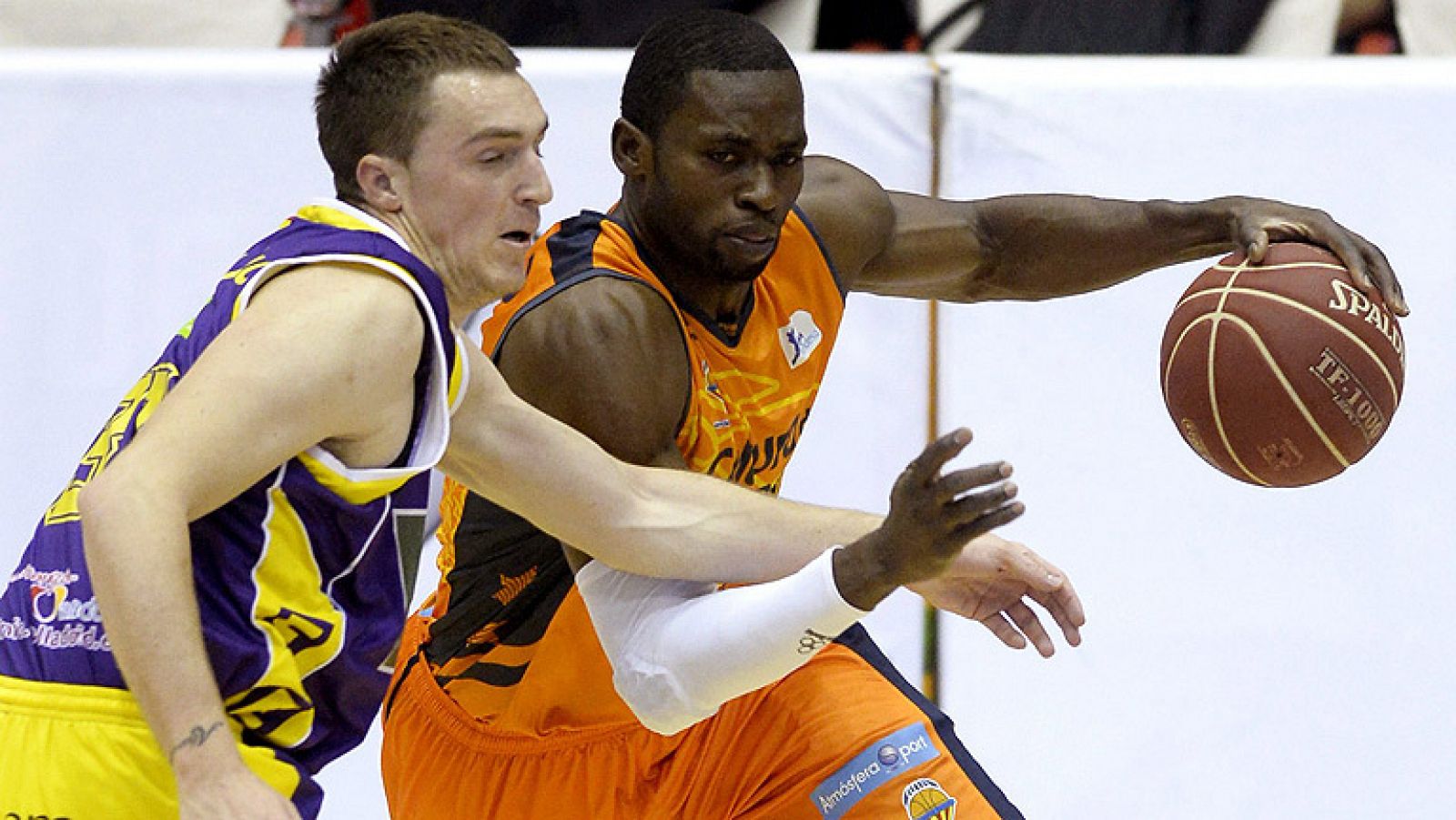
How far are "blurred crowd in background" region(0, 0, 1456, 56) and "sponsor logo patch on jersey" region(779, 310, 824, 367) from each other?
76.2 inches

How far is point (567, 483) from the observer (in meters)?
2.62

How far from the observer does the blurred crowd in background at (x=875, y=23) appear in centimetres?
495

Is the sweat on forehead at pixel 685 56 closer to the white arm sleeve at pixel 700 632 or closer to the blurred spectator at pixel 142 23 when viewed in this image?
the white arm sleeve at pixel 700 632

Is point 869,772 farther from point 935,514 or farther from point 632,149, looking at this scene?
point 632,149

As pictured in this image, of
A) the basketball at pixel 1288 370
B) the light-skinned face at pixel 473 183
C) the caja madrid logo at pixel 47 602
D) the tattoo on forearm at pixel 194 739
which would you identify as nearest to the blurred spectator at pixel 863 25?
the basketball at pixel 1288 370

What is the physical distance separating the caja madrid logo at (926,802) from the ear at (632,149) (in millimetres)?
1012

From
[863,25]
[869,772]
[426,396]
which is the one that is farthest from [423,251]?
[863,25]

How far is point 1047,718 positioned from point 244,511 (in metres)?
2.34

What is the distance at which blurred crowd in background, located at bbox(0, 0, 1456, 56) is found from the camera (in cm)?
495

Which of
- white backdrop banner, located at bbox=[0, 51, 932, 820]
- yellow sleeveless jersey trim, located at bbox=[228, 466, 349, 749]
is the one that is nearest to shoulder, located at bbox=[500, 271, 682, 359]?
yellow sleeveless jersey trim, located at bbox=[228, 466, 349, 749]

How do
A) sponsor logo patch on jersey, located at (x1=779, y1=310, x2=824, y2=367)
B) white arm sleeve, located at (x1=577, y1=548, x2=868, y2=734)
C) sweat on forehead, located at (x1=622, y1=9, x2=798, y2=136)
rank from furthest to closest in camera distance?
sponsor logo patch on jersey, located at (x1=779, y1=310, x2=824, y2=367)
sweat on forehead, located at (x1=622, y1=9, x2=798, y2=136)
white arm sleeve, located at (x1=577, y1=548, x2=868, y2=734)

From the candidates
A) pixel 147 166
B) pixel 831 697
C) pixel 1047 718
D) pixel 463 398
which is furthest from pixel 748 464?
pixel 147 166

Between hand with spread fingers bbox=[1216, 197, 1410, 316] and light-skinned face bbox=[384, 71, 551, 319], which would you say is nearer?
light-skinned face bbox=[384, 71, 551, 319]

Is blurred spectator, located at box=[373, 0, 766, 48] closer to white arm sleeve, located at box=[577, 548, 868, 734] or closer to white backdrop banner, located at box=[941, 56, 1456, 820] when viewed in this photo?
white backdrop banner, located at box=[941, 56, 1456, 820]
